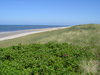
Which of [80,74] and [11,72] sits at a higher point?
[11,72]

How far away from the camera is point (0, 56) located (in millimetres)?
6016

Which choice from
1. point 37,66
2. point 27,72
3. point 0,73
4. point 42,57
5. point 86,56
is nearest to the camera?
point 0,73

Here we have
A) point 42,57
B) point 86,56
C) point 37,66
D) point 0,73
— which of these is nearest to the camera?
point 0,73

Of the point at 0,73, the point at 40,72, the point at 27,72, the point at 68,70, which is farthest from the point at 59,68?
the point at 0,73

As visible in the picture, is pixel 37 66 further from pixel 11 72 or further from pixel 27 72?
pixel 11 72

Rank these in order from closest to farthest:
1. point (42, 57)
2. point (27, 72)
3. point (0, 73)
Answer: point (0, 73) → point (27, 72) → point (42, 57)

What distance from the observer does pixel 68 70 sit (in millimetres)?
4629

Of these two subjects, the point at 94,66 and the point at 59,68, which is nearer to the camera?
the point at 59,68

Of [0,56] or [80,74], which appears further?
[0,56]

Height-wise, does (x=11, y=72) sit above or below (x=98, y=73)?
above

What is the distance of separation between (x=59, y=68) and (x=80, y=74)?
0.83 metres

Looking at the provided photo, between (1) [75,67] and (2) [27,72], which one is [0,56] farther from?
(1) [75,67]

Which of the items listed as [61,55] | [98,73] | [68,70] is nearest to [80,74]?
[68,70]

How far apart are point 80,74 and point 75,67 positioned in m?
0.54
